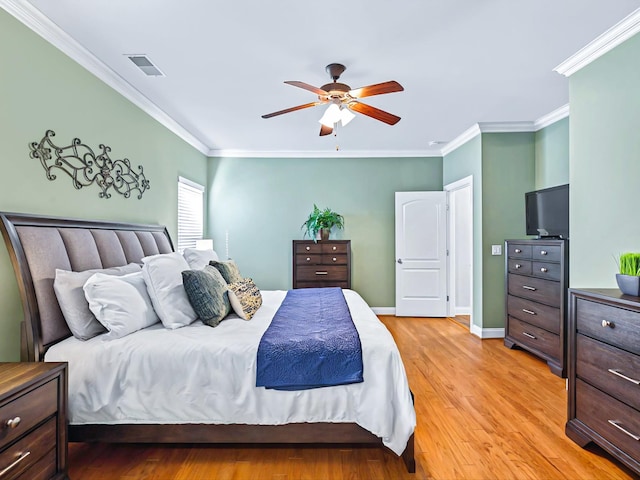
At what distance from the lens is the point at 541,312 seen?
338 centimetres

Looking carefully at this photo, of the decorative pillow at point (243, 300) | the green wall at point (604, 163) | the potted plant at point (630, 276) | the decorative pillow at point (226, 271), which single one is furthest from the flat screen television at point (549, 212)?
the decorative pillow at point (226, 271)

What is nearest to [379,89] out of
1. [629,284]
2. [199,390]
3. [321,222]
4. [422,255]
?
[629,284]

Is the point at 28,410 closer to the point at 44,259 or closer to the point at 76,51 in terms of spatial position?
the point at 44,259

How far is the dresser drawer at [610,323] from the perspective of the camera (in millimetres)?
1745

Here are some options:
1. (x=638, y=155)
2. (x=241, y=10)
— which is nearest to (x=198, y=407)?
(x=241, y=10)

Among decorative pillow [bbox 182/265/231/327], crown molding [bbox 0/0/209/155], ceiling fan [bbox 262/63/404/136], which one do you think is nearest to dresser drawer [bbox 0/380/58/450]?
decorative pillow [bbox 182/265/231/327]

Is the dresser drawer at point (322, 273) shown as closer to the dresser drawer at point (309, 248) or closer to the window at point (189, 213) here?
the dresser drawer at point (309, 248)

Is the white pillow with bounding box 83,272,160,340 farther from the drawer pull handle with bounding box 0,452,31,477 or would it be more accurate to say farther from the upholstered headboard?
the drawer pull handle with bounding box 0,452,31,477

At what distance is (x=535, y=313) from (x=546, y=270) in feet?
1.56

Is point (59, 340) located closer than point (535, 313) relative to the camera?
Yes

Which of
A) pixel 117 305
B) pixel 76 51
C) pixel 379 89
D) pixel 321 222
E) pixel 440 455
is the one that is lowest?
pixel 440 455

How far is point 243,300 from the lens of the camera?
2.56 m

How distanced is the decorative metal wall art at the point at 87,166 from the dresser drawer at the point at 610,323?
A: 11.2ft

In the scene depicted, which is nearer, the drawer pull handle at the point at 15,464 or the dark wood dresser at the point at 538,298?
the drawer pull handle at the point at 15,464
